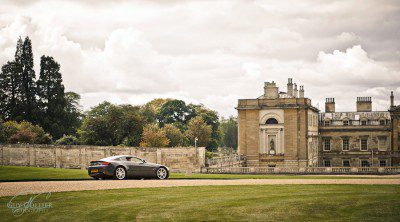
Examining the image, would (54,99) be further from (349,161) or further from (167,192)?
(167,192)

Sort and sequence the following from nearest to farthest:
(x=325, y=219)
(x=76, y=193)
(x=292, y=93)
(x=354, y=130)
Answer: (x=325, y=219) → (x=76, y=193) → (x=292, y=93) → (x=354, y=130)

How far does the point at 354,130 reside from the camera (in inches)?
3113

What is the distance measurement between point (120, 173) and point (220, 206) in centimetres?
1185

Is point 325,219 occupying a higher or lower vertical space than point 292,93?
lower

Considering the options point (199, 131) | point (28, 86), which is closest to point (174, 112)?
point (199, 131)

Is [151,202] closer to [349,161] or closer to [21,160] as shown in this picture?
[21,160]

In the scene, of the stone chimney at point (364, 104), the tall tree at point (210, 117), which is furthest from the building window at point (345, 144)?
the tall tree at point (210, 117)

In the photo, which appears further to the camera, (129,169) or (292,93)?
(292,93)

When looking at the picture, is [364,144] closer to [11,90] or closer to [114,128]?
[114,128]

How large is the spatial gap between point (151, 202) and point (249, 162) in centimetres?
5347

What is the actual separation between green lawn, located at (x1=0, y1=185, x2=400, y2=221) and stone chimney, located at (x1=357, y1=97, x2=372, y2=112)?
66863 millimetres

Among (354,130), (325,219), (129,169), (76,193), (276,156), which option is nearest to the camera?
(325,219)

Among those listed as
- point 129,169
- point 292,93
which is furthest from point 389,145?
point 129,169

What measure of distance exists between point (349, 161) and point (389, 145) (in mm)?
6266
